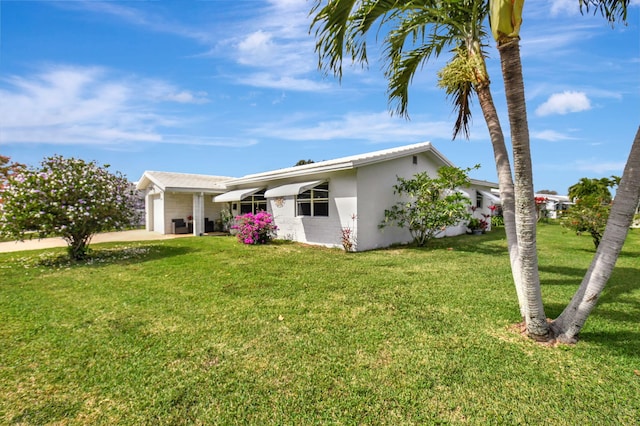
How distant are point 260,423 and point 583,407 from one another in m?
3.78

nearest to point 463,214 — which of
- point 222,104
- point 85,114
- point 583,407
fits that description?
point 583,407

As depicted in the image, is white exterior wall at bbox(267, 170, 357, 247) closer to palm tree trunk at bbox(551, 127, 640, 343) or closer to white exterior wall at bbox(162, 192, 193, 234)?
palm tree trunk at bbox(551, 127, 640, 343)

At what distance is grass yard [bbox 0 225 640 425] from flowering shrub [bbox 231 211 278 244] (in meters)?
7.56

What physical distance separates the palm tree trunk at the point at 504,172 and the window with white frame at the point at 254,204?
16.4 meters

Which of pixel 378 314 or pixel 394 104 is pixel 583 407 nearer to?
pixel 378 314

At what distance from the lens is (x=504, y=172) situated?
555 cm

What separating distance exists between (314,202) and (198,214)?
11133mm

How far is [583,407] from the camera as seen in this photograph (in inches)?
135

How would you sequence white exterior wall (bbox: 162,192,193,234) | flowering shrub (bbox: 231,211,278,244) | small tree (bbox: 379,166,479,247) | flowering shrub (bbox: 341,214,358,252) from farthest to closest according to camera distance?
white exterior wall (bbox: 162,192,193,234) < flowering shrub (bbox: 231,211,278,244) < small tree (bbox: 379,166,479,247) < flowering shrub (bbox: 341,214,358,252)

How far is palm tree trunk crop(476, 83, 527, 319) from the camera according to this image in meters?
5.52

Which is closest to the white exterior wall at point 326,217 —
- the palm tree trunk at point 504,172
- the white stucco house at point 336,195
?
the white stucco house at point 336,195

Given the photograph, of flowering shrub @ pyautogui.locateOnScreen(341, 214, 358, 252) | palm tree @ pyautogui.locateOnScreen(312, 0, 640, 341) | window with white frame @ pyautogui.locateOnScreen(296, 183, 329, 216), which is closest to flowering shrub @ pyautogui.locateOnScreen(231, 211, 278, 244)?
window with white frame @ pyautogui.locateOnScreen(296, 183, 329, 216)

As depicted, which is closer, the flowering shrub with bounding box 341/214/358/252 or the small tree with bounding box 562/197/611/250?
the small tree with bounding box 562/197/611/250

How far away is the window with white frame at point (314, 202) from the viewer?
52.5ft
